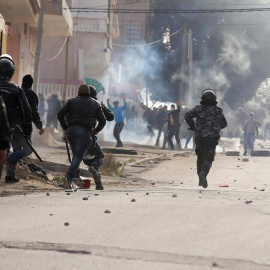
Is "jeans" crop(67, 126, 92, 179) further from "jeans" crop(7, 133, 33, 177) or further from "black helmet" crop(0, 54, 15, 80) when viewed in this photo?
"black helmet" crop(0, 54, 15, 80)

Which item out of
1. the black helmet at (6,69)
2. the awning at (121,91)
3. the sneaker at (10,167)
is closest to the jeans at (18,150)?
the sneaker at (10,167)

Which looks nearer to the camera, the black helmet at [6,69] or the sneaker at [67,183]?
the black helmet at [6,69]

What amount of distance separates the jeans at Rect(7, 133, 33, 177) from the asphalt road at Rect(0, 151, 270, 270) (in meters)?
2.28

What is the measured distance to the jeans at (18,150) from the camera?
13.3 meters

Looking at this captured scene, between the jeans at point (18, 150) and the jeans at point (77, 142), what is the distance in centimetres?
84

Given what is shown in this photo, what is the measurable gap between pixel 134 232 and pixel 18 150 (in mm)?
6455

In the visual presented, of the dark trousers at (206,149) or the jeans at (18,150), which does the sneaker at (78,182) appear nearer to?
the jeans at (18,150)

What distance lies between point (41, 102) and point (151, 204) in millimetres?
29925

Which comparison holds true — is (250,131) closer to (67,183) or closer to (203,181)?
(203,181)

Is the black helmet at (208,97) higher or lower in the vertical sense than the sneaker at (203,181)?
higher

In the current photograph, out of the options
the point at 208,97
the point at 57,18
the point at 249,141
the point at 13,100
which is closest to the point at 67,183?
the point at 13,100

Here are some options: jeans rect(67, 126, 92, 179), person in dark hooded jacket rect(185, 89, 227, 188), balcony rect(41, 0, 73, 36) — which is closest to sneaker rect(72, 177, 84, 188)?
jeans rect(67, 126, 92, 179)

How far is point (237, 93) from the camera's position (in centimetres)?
6406

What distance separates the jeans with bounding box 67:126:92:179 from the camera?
41.5 ft
